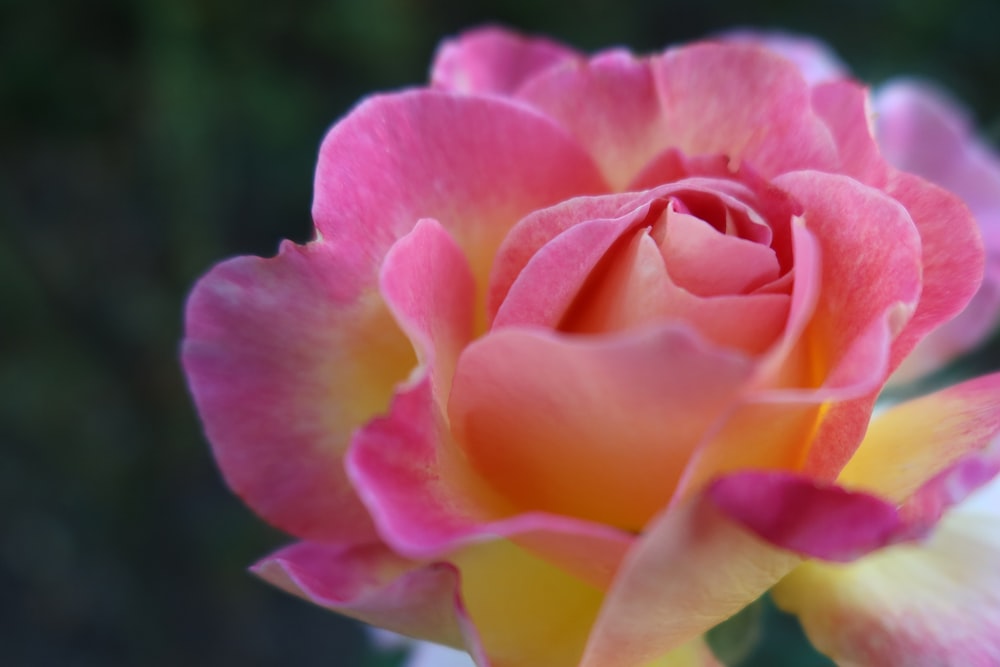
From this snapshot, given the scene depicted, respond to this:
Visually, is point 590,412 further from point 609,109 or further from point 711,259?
point 609,109

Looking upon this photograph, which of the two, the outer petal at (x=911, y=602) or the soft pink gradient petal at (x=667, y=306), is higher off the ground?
the soft pink gradient petal at (x=667, y=306)

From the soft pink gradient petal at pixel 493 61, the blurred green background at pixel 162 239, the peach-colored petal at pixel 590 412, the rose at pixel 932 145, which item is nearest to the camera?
the peach-colored petal at pixel 590 412

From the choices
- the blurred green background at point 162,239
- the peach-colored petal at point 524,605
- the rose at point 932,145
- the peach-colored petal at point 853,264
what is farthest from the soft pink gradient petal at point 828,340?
the blurred green background at point 162,239

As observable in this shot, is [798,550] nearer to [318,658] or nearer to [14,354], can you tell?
[318,658]

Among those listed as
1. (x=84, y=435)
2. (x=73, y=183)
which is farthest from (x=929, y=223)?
(x=73, y=183)

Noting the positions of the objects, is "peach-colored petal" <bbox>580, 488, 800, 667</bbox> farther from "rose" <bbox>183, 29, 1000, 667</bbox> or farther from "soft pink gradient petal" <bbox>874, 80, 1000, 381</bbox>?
"soft pink gradient petal" <bbox>874, 80, 1000, 381</bbox>

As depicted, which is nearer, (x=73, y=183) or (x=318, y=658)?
(x=318, y=658)

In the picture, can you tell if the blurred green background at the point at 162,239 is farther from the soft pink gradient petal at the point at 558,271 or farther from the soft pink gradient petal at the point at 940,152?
the soft pink gradient petal at the point at 558,271
